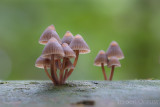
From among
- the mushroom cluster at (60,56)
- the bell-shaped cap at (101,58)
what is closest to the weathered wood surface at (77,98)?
the mushroom cluster at (60,56)

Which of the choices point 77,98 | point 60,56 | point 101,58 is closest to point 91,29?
point 101,58

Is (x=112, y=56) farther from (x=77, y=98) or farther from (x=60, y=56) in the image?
(x=77, y=98)

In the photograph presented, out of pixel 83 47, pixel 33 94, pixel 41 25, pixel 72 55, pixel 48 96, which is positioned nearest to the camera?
pixel 48 96

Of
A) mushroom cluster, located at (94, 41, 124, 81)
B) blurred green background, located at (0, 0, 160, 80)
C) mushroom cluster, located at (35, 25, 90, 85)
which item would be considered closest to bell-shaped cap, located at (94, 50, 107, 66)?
mushroom cluster, located at (94, 41, 124, 81)

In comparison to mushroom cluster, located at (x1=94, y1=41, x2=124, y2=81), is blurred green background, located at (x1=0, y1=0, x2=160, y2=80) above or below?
above

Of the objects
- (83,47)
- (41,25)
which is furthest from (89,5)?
(83,47)

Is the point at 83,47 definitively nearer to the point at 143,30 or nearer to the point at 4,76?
the point at 143,30

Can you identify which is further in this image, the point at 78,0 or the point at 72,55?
the point at 78,0

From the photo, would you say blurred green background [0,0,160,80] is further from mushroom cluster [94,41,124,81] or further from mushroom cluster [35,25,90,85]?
mushroom cluster [35,25,90,85]
